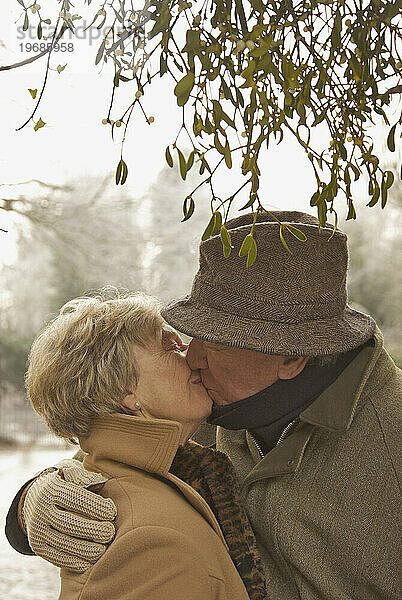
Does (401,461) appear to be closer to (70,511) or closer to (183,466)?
(183,466)

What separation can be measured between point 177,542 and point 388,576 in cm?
30

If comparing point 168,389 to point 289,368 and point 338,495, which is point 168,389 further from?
point 338,495

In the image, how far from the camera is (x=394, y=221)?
10.1 feet

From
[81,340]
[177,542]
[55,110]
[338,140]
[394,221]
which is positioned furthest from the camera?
[394,221]

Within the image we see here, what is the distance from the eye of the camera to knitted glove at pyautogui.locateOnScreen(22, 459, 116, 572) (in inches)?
36.8

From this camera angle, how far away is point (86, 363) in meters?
1.08

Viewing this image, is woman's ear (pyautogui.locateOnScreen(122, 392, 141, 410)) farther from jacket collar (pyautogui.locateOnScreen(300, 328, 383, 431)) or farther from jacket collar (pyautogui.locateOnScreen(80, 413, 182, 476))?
jacket collar (pyautogui.locateOnScreen(300, 328, 383, 431))

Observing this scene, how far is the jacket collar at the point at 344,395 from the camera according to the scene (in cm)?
102

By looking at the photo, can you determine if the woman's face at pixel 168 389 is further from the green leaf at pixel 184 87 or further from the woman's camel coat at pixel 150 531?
the green leaf at pixel 184 87

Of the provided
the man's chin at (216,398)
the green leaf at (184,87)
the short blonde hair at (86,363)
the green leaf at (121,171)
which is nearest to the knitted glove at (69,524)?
the short blonde hair at (86,363)

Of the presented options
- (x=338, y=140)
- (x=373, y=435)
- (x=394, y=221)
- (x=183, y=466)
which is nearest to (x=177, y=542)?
(x=183, y=466)

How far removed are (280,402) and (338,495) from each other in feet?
0.51

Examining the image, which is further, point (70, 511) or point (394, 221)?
point (394, 221)

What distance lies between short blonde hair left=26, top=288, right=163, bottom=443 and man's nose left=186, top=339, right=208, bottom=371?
0.06 m
